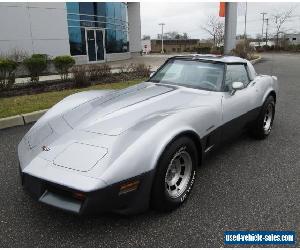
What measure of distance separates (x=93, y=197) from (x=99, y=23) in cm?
2288

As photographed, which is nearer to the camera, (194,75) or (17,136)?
(194,75)

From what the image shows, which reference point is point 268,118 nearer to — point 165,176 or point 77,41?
point 165,176

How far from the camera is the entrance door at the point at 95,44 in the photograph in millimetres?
22156

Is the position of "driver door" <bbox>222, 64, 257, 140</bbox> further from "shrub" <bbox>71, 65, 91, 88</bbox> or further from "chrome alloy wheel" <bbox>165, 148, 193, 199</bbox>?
"shrub" <bbox>71, 65, 91, 88</bbox>

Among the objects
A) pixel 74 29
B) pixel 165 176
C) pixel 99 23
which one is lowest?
pixel 165 176

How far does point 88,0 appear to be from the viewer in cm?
2128

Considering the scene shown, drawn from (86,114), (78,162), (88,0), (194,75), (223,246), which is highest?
(88,0)

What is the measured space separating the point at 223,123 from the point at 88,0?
20.2 m

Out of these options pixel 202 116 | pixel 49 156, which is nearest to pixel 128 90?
pixel 202 116

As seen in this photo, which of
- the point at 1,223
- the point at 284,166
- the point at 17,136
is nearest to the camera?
the point at 1,223

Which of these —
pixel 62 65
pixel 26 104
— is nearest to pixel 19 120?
pixel 26 104

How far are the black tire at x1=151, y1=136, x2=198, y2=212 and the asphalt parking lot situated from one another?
124 millimetres

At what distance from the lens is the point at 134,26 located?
30062 mm

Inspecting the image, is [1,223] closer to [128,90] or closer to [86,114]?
[86,114]
